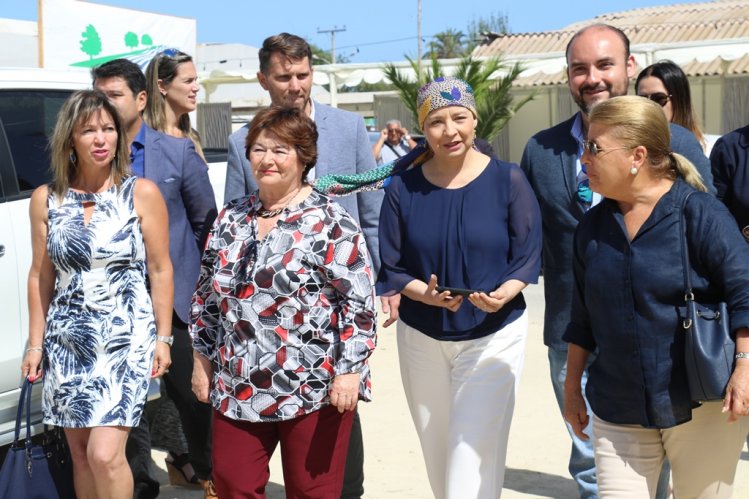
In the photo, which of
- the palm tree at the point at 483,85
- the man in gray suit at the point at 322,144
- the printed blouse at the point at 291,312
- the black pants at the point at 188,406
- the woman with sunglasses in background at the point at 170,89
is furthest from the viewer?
the palm tree at the point at 483,85

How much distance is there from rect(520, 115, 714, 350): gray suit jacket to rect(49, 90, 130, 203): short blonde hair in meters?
1.78

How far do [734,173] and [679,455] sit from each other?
152cm

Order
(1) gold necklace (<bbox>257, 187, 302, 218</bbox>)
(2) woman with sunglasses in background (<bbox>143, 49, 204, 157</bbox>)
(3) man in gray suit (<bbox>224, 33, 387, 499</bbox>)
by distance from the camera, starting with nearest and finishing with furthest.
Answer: (1) gold necklace (<bbox>257, 187, 302, 218</bbox>)
(3) man in gray suit (<bbox>224, 33, 387, 499</bbox>)
(2) woman with sunglasses in background (<bbox>143, 49, 204, 157</bbox>)

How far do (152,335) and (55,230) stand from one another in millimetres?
575

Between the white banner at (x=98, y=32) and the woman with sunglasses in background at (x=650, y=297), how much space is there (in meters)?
7.41

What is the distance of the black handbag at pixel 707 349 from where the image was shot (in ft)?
10.2

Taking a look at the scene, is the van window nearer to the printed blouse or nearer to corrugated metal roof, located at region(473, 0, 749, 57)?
the printed blouse

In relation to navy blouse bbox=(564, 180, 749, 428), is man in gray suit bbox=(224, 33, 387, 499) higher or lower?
higher

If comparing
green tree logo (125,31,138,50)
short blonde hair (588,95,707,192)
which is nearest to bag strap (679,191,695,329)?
short blonde hair (588,95,707,192)

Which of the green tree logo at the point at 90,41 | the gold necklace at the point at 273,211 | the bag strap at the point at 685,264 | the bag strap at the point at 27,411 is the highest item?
the green tree logo at the point at 90,41

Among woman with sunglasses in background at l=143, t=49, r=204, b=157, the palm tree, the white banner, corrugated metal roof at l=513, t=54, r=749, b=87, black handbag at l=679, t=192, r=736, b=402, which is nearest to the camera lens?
black handbag at l=679, t=192, r=736, b=402

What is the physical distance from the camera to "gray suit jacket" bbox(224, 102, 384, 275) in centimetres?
473

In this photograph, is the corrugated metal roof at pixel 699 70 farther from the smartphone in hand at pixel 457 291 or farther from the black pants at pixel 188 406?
the smartphone in hand at pixel 457 291

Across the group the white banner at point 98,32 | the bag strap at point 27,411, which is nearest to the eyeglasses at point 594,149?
the bag strap at point 27,411
